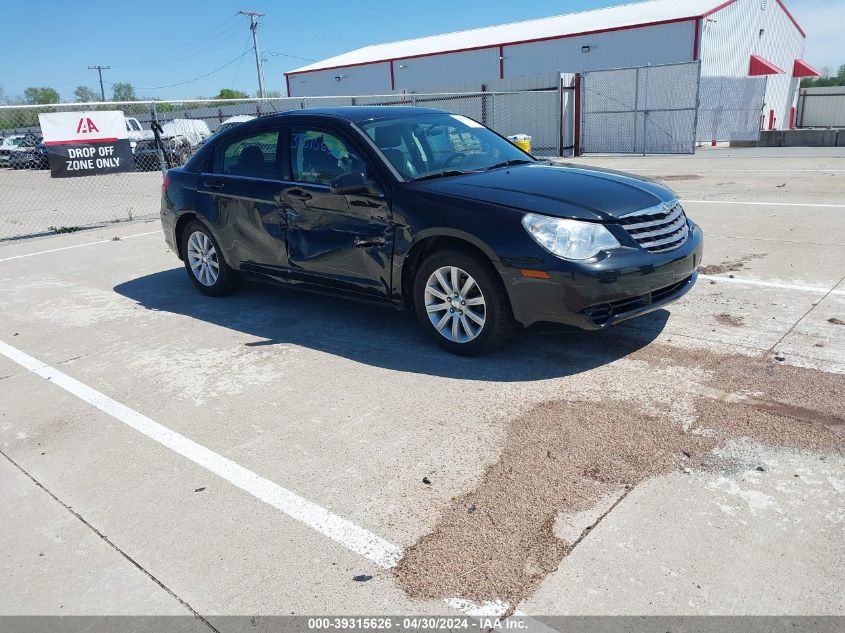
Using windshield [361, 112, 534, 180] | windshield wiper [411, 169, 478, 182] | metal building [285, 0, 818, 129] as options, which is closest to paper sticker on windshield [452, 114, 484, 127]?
windshield [361, 112, 534, 180]

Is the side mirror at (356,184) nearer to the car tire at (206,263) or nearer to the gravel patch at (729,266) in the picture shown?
the car tire at (206,263)

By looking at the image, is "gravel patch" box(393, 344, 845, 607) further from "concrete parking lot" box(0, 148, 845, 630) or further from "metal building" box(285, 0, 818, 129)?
"metal building" box(285, 0, 818, 129)

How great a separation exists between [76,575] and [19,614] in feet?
0.79

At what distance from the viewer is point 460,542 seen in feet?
9.09

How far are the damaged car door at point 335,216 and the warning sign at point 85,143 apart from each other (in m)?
7.79

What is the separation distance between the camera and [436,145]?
539 centimetres

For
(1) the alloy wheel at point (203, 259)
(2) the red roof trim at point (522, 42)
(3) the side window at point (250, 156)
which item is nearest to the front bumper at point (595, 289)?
(3) the side window at point (250, 156)

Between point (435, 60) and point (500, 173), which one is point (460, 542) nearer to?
point (500, 173)

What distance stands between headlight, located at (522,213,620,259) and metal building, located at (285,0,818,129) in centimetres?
2022

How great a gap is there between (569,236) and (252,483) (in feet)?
7.69

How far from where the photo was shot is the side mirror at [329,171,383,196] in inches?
192

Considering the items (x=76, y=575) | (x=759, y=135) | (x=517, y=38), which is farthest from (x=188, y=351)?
(x=517, y=38)

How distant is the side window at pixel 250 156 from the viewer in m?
5.76

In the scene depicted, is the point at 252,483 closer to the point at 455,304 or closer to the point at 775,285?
the point at 455,304
